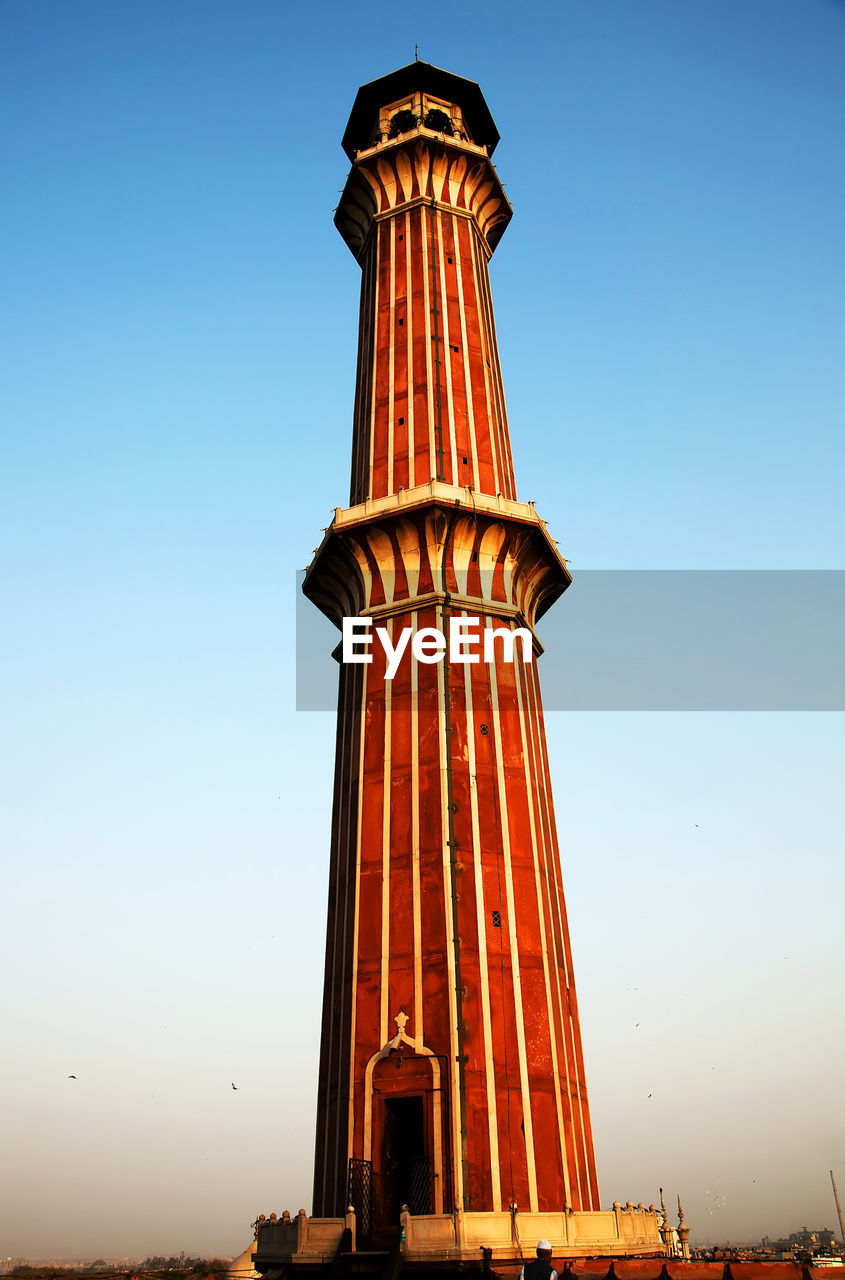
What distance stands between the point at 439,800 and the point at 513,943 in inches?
175

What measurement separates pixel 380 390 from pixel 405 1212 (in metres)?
27.5

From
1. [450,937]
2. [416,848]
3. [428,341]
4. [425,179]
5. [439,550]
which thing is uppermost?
[425,179]

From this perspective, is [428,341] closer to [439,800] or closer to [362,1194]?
[439,800]

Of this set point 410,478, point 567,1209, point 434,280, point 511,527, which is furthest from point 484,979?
point 434,280

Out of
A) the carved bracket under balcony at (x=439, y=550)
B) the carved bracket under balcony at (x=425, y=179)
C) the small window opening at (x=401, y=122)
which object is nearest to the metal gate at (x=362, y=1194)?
the carved bracket under balcony at (x=439, y=550)

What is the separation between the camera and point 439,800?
2942cm

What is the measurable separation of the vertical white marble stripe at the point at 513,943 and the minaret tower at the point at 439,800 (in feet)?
0.17

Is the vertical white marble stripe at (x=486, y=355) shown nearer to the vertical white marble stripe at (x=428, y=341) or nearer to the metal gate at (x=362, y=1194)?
the vertical white marble stripe at (x=428, y=341)

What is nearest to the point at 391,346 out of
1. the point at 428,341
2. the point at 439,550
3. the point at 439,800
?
the point at 428,341

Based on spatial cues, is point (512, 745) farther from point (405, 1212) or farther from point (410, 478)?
point (405, 1212)

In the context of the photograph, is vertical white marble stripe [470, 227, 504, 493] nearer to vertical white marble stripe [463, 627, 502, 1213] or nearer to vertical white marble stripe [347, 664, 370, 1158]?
vertical white marble stripe [463, 627, 502, 1213]

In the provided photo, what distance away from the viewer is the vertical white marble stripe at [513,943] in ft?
82.7

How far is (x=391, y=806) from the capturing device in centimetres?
3012

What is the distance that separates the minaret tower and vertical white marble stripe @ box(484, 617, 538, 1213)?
0.05 m
